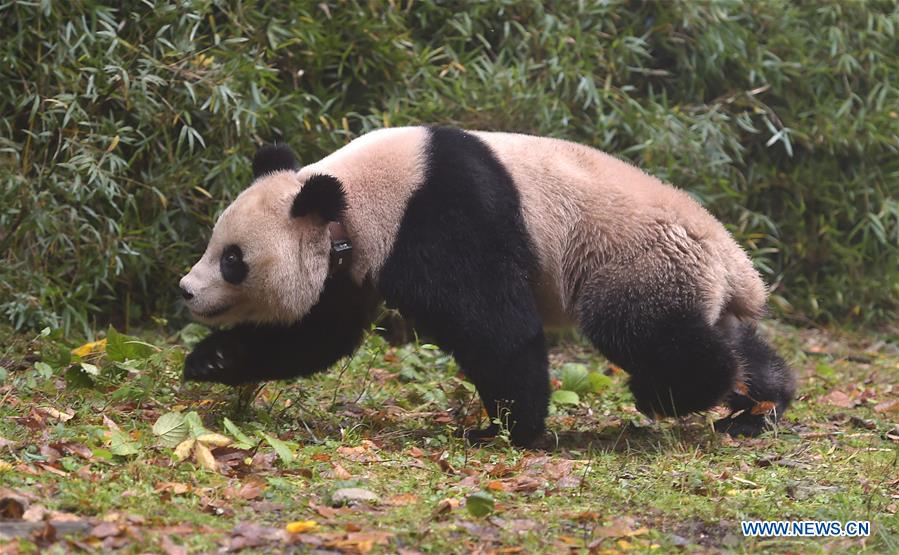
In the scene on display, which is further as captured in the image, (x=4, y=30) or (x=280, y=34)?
(x=280, y=34)

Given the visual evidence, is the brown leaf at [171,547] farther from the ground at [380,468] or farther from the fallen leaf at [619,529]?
the fallen leaf at [619,529]

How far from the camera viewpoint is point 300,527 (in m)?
3.63

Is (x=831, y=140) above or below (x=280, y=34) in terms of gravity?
below

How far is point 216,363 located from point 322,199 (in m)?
0.97

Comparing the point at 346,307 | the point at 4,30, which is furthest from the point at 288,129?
the point at 346,307

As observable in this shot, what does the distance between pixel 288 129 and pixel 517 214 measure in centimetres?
300

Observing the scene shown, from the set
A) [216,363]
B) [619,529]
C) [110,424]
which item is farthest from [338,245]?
[619,529]

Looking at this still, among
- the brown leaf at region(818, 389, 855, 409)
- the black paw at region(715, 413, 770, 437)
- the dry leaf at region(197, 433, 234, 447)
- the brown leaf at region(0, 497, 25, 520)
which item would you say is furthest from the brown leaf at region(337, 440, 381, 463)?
the brown leaf at region(818, 389, 855, 409)

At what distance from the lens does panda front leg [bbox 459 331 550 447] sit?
5.24m

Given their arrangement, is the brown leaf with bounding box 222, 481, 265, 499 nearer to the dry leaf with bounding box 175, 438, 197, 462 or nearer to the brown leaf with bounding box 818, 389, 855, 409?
the dry leaf with bounding box 175, 438, 197, 462

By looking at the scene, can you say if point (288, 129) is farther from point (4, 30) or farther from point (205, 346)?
point (205, 346)

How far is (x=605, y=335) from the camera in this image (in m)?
5.39

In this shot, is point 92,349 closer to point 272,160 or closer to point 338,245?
point 272,160

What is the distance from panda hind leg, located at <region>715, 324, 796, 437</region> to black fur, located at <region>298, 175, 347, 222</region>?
2.26 m
